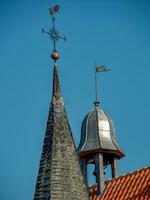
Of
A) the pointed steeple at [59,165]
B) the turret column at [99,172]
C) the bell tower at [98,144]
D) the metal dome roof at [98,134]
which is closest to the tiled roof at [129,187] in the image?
the turret column at [99,172]

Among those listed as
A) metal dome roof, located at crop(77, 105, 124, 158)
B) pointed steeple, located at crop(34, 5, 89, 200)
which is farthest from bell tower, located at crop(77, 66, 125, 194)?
pointed steeple, located at crop(34, 5, 89, 200)

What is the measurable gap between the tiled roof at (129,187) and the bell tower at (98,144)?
3.68ft

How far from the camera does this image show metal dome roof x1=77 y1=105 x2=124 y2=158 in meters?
34.2

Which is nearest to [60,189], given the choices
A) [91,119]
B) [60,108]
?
[60,108]

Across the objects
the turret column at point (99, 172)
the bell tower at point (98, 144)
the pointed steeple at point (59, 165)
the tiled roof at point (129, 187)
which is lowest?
the pointed steeple at point (59, 165)

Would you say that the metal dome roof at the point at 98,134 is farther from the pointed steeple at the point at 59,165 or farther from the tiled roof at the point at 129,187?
the pointed steeple at the point at 59,165

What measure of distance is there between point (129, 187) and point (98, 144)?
3.31 meters

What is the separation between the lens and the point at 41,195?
2327 centimetres

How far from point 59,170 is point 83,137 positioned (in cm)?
1137

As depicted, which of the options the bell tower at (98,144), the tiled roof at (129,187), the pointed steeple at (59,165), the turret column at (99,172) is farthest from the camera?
the bell tower at (98,144)

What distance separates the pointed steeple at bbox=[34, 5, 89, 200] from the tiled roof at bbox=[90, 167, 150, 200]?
19.4ft

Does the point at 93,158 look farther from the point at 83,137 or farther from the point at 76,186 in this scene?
the point at 76,186

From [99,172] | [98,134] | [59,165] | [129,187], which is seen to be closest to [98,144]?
[98,134]

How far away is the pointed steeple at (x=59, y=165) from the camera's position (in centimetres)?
2325
